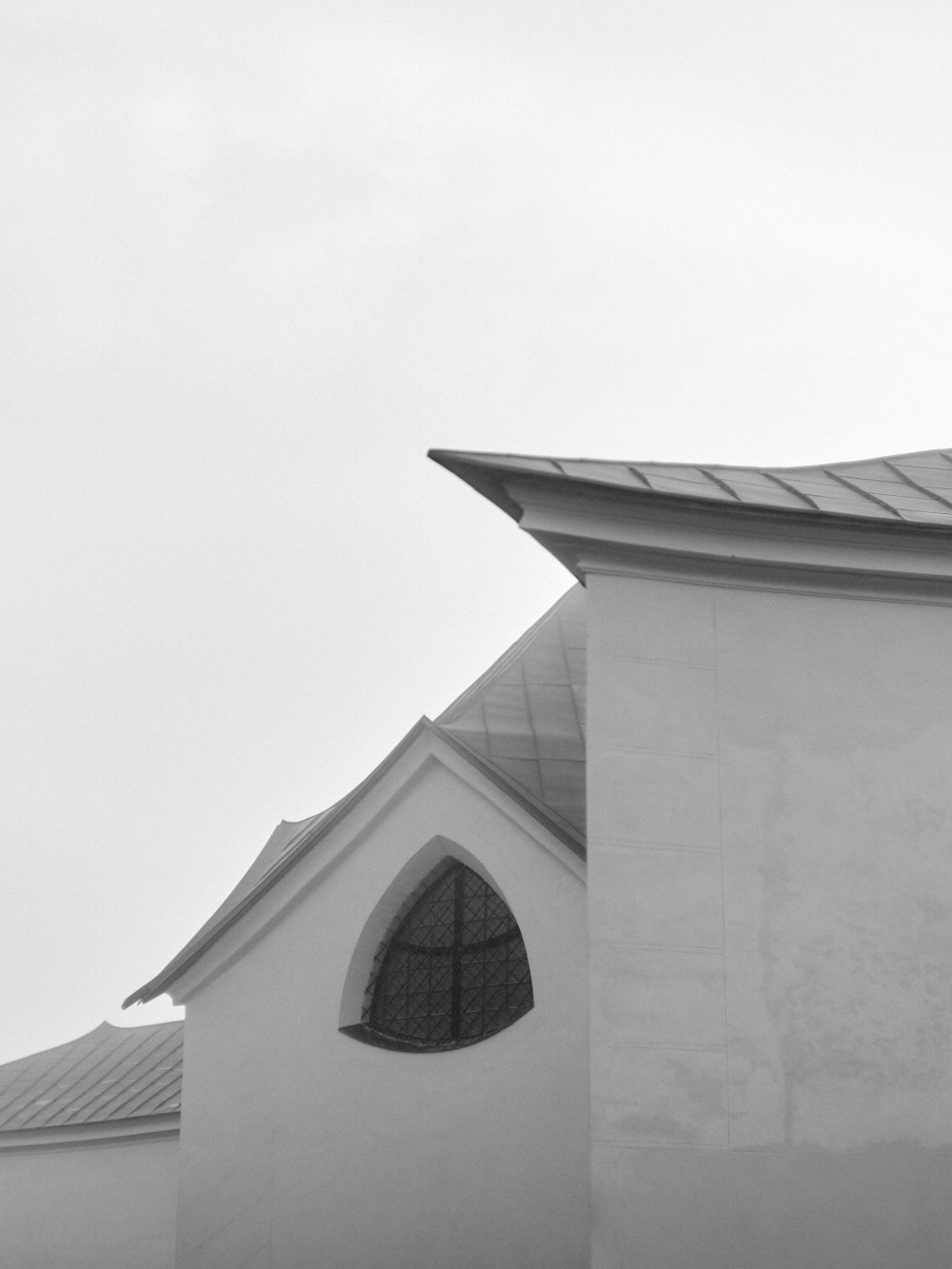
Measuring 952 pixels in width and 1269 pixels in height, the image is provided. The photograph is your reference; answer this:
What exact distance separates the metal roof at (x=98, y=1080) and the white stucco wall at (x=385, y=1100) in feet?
13.3

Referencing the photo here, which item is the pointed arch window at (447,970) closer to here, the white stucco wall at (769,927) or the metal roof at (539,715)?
the metal roof at (539,715)

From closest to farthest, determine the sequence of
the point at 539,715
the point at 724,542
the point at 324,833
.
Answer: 1. the point at 724,542
2. the point at 324,833
3. the point at 539,715

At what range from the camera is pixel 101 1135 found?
58.0ft

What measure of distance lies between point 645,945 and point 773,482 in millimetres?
3759

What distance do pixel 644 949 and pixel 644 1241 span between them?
1.53m

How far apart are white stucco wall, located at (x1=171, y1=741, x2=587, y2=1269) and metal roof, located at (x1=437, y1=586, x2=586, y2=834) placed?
491mm

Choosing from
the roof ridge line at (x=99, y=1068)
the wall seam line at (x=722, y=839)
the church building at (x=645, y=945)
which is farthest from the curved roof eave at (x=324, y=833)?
the roof ridge line at (x=99, y=1068)

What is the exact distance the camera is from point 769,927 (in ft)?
29.6

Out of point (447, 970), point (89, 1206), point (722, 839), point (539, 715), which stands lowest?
point (89, 1206)

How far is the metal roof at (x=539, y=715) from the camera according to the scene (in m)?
13.2

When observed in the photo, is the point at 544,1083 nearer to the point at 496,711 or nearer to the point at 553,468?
the point at 496,711

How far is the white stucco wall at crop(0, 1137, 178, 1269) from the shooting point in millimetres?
16797

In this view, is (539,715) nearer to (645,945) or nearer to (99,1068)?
(645,945)

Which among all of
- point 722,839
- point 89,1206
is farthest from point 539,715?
point 89,1206
